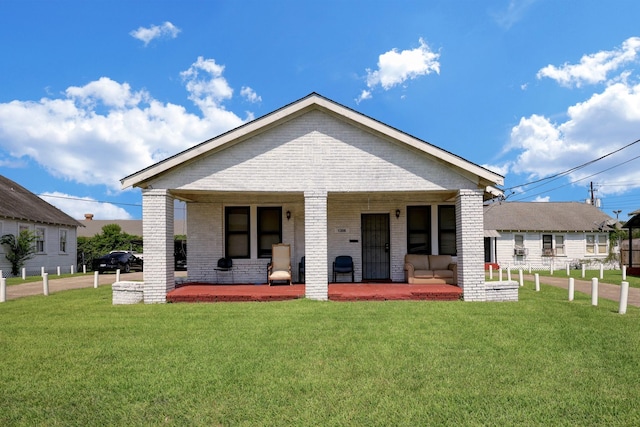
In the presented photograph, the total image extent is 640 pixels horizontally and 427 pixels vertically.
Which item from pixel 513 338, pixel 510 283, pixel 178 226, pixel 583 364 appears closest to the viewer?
pixel 583 364

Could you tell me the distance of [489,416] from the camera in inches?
158

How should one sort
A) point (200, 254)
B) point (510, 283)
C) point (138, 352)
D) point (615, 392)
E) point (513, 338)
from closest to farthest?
point (615, 392) < point (138, 352) < point (513, 338) < point (510, 283) < point (200, 254)

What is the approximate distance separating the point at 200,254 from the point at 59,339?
6758 millimetres

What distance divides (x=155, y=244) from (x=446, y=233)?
884 centimetres

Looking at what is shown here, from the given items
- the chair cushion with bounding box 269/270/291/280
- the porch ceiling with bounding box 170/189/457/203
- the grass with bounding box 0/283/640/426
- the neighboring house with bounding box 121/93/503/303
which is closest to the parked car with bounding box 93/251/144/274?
the porch ceiling with bounding box 170/189/457/203

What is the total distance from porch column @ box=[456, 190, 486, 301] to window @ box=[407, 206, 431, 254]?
117 inches

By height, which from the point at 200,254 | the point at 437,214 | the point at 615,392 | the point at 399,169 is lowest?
the point at 615,392

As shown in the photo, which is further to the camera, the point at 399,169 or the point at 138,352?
the point at 399,169

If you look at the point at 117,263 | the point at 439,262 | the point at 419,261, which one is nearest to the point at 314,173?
the point at 419,261

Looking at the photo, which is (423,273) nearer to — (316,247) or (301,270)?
(301,270)

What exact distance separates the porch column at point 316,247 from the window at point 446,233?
4.84 m

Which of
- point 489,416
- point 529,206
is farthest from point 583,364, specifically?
point 529,206

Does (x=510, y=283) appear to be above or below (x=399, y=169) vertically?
below

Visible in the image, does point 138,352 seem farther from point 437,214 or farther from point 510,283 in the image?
point 437,214
